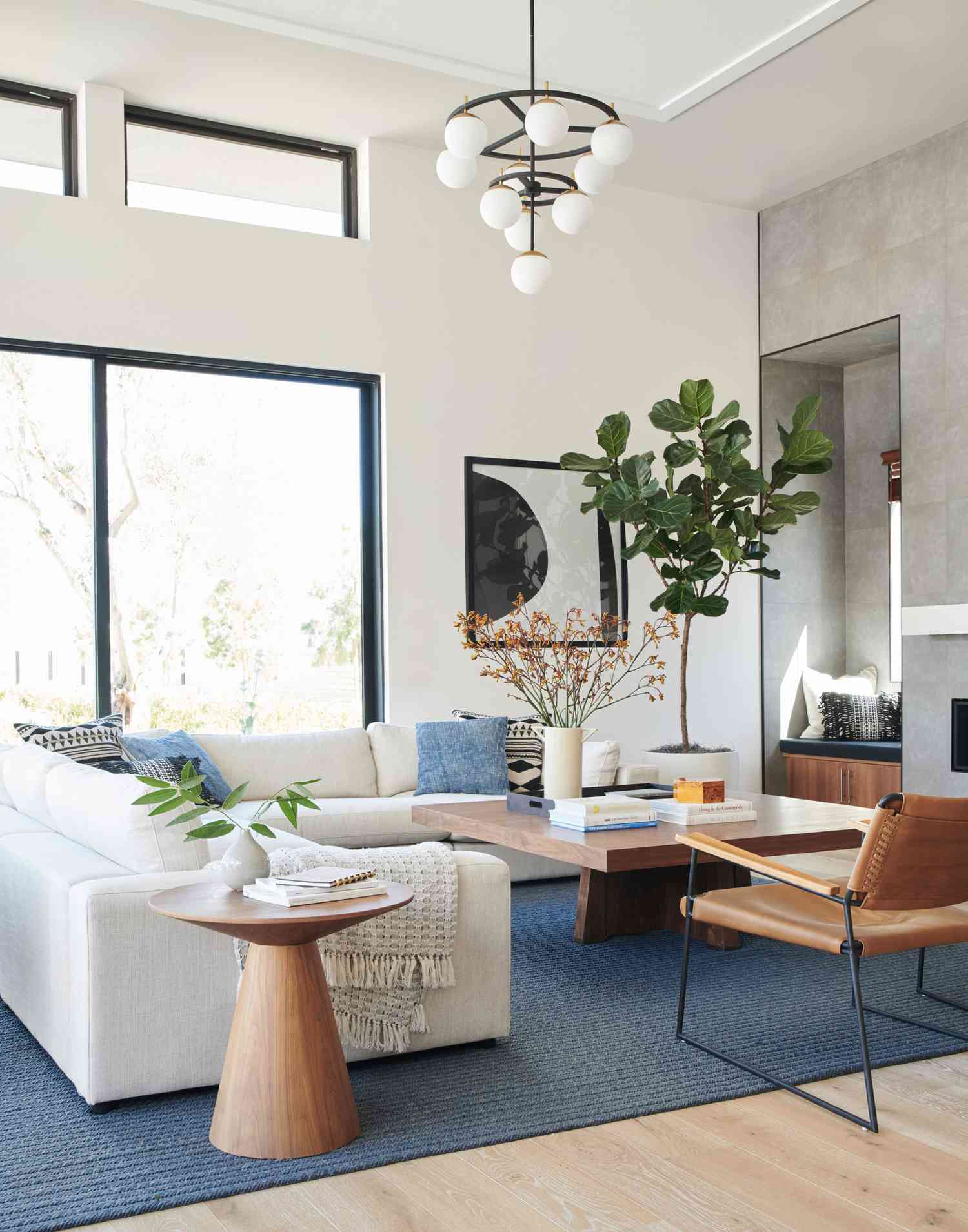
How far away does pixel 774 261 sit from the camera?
7227 millimetres

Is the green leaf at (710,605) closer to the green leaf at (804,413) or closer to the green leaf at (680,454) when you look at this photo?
the green leaf at (680,454)

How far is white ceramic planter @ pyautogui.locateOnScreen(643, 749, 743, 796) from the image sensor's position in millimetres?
5750

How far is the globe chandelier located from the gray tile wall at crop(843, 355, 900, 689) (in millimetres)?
3863

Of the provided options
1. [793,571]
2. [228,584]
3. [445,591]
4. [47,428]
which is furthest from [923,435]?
[47,428]

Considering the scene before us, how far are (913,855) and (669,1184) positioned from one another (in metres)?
0.93

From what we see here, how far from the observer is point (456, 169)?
3848 millimetres

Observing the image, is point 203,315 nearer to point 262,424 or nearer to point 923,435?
point 262,424

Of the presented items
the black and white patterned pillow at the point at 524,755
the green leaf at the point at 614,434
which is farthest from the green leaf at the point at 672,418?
the black and white patterned pillow at the point at 524,755

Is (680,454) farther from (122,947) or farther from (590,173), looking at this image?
(122,947)

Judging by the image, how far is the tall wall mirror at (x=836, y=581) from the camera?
717 cm

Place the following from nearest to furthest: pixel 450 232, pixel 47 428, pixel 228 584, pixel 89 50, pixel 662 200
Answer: pixel 89 50
pixel 47 428
pixel 228 584
pixel 450 232
pixel 662 200

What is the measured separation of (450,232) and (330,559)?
1849 millimetres

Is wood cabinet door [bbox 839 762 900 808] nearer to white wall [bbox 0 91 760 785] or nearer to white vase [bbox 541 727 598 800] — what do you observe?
white wall [bbox 0 91 760 785]

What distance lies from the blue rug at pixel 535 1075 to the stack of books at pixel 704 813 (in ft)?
1.66
